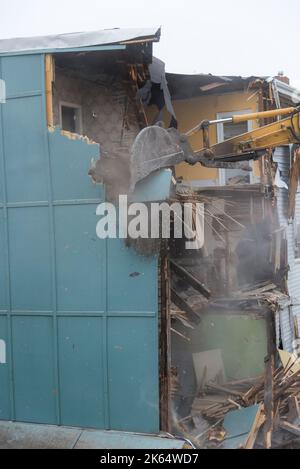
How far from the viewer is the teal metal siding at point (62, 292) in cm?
652

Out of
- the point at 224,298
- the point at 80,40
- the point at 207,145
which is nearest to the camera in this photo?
the point at 80,40

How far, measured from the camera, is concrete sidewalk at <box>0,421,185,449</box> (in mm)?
6215

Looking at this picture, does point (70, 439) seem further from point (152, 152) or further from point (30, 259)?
point (152, 152)

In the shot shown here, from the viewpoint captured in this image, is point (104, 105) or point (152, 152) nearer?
point (152, 152)

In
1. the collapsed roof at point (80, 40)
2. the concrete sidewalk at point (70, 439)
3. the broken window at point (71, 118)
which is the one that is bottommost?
the concrete sidewalk at point (70, 439)

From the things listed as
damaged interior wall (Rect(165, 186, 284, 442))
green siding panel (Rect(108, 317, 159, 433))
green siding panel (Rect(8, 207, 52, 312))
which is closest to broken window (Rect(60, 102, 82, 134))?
green siding panel (Rect(8, 207, 52, 312))

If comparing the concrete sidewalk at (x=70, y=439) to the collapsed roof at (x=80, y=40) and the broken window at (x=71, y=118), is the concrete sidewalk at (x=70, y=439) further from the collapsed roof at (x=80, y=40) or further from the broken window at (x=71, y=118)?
the collapsed roof at (x=80, y=40)

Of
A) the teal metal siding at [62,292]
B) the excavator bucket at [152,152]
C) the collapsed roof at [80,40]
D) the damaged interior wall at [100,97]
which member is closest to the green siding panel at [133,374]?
the teal metal siding at [62,292]

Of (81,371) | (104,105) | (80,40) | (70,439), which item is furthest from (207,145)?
(70,439)

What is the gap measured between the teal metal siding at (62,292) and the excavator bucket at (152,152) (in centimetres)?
74

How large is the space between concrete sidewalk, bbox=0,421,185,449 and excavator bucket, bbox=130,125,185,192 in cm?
335

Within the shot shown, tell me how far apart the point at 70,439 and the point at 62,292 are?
6.65ft

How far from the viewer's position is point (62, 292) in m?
6.84
